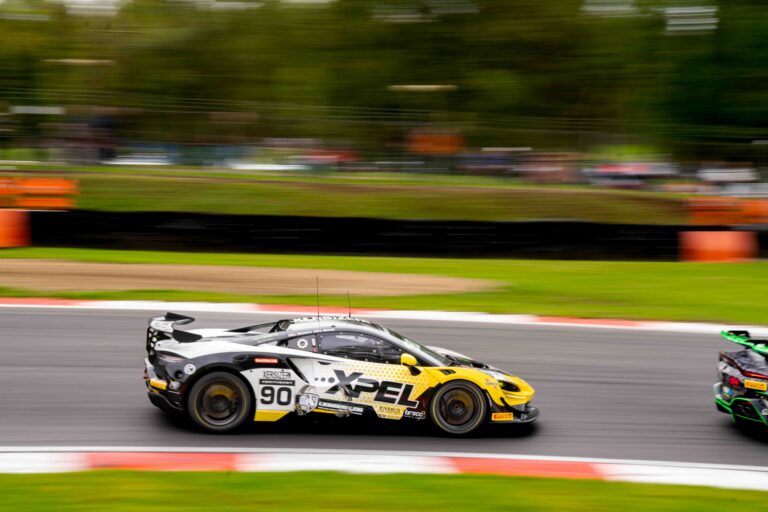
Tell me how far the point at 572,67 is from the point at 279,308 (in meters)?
25.9

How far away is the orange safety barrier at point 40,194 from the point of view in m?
17.5

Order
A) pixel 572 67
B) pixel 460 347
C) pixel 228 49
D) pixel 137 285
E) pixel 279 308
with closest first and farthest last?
pixel 460 347
pixel 279 308
pixel 137 285
pixel 572 67
pixel 228 49

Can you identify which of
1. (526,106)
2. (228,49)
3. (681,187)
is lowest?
(681,187)

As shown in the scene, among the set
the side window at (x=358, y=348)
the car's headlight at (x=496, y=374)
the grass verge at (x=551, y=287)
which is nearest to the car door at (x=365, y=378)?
the side window at (x=358, y=348)

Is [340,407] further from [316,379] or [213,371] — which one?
[213,371]

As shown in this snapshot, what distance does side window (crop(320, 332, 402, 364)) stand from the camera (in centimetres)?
713

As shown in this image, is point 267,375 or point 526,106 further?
point 526,106

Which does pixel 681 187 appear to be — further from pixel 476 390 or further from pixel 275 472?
pixel 275 472

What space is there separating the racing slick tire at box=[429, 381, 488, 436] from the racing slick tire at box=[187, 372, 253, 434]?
4.85 ft

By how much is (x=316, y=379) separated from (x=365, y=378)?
14.9 inches

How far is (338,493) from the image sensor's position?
233 inches

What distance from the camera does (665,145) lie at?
22797mm

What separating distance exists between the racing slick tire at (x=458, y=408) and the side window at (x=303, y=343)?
1040 millimetres

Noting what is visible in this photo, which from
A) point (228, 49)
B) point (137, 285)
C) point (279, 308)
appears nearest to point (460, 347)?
point (279, 308)
